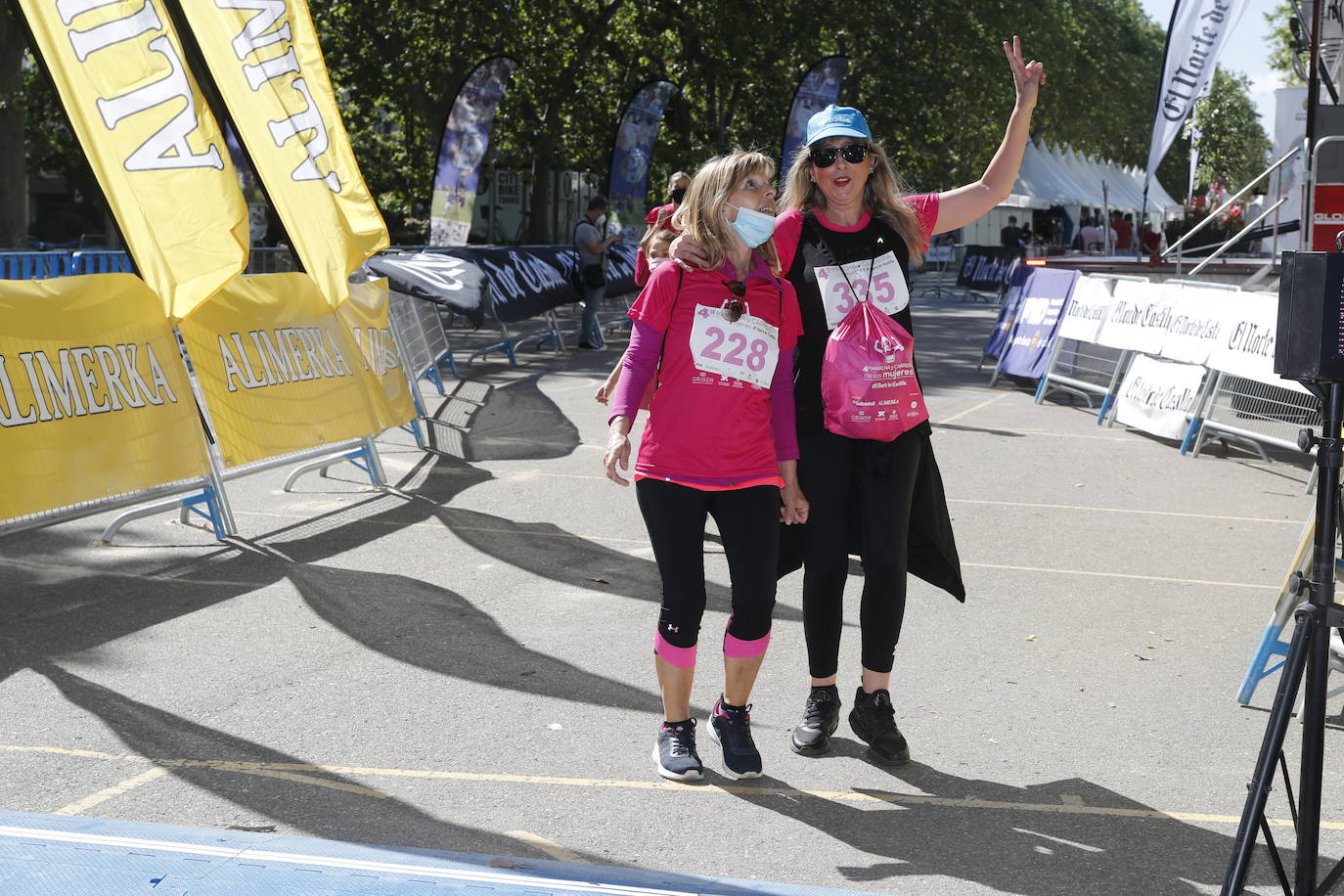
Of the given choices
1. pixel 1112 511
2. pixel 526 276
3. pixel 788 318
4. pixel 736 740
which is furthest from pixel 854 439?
pixel 526 276

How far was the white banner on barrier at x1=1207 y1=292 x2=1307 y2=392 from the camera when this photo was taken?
35.4 ft

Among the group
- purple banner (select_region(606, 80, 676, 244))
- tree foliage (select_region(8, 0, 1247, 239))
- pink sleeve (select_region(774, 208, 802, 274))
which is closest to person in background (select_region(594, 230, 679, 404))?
pink sleeve (select_region(774, 208, 802, 274))

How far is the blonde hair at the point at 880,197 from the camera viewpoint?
175 inches

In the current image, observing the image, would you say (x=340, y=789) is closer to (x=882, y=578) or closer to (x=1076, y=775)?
(x=882, y=578)

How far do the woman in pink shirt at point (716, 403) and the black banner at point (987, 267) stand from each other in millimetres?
27726

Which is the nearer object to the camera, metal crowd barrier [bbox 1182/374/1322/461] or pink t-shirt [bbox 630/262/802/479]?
pink t-shirt [bbox 630/262/802/479]

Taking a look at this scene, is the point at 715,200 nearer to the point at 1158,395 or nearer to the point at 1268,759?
the point at 1268,759

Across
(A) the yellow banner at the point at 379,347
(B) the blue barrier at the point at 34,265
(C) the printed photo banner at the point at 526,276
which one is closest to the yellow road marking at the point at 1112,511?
(A) the yellow banner at the point at 379,347

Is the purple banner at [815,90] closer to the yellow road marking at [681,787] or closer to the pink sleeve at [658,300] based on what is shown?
the pink sleeve at [658,300]

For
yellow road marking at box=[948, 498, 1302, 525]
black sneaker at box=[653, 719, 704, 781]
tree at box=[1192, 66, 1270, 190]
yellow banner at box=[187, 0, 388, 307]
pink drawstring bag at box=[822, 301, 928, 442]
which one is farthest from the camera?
tree at box=[1192, 66, 1270, 190]

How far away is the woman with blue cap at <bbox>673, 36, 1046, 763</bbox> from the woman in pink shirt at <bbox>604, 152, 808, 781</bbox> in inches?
4.8

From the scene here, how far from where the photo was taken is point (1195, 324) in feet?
39.4

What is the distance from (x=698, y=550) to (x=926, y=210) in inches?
52.2

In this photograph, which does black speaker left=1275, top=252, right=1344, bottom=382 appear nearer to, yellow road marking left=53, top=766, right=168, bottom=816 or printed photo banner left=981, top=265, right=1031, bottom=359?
yellow road marking left=53, top=766, right=168, bottom=816
